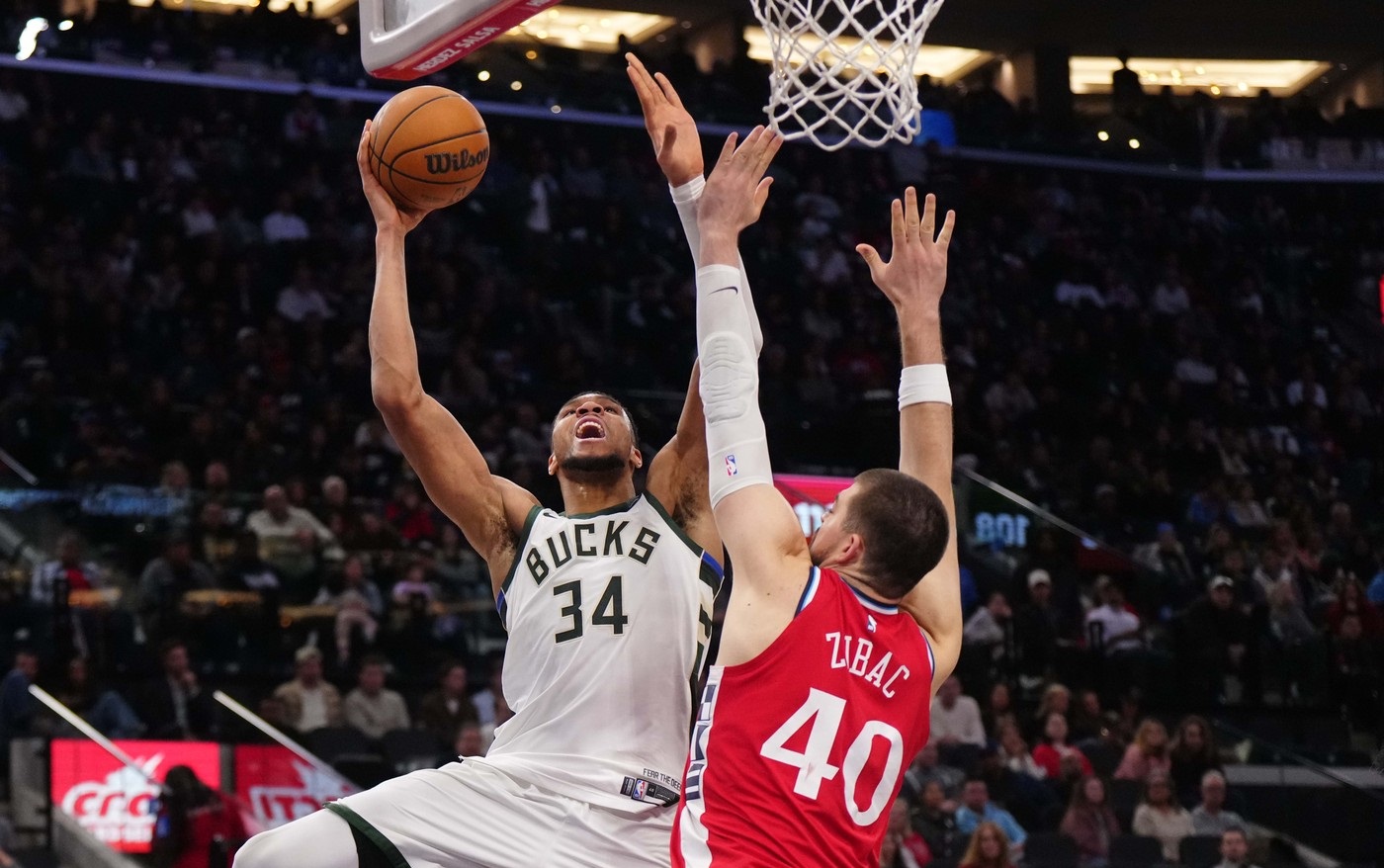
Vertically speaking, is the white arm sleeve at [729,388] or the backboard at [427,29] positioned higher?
the backboard at [427,29]

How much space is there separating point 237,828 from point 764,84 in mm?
13891

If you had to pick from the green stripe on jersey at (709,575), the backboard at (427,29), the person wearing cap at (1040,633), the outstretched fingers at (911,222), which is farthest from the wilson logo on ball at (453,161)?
the person wearing cap at (1040,633)

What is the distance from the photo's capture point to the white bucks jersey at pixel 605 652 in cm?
470

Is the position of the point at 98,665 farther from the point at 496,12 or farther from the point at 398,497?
the point at 496,12

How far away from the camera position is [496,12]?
197 inches

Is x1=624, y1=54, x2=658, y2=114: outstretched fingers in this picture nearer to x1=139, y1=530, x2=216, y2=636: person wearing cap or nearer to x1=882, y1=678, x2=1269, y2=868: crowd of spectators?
x1=882, y1=678, x2=1269, y2=868: crowd of spectators

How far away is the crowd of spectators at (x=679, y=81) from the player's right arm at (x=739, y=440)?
1215cm

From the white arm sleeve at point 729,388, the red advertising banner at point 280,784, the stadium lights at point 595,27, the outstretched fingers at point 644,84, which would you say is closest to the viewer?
the white arm sleeve at point 729,388

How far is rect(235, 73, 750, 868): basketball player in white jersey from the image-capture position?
4.50m

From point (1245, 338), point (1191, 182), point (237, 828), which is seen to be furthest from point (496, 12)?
point (1191, 182)

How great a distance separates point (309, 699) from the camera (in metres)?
10.8

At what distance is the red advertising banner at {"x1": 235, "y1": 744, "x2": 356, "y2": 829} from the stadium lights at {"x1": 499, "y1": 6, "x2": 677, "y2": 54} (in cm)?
1480

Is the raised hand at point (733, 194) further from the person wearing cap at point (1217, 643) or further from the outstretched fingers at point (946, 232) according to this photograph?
the person wearing cap at point (1217, 643)

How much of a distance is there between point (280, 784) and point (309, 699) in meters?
1.62
